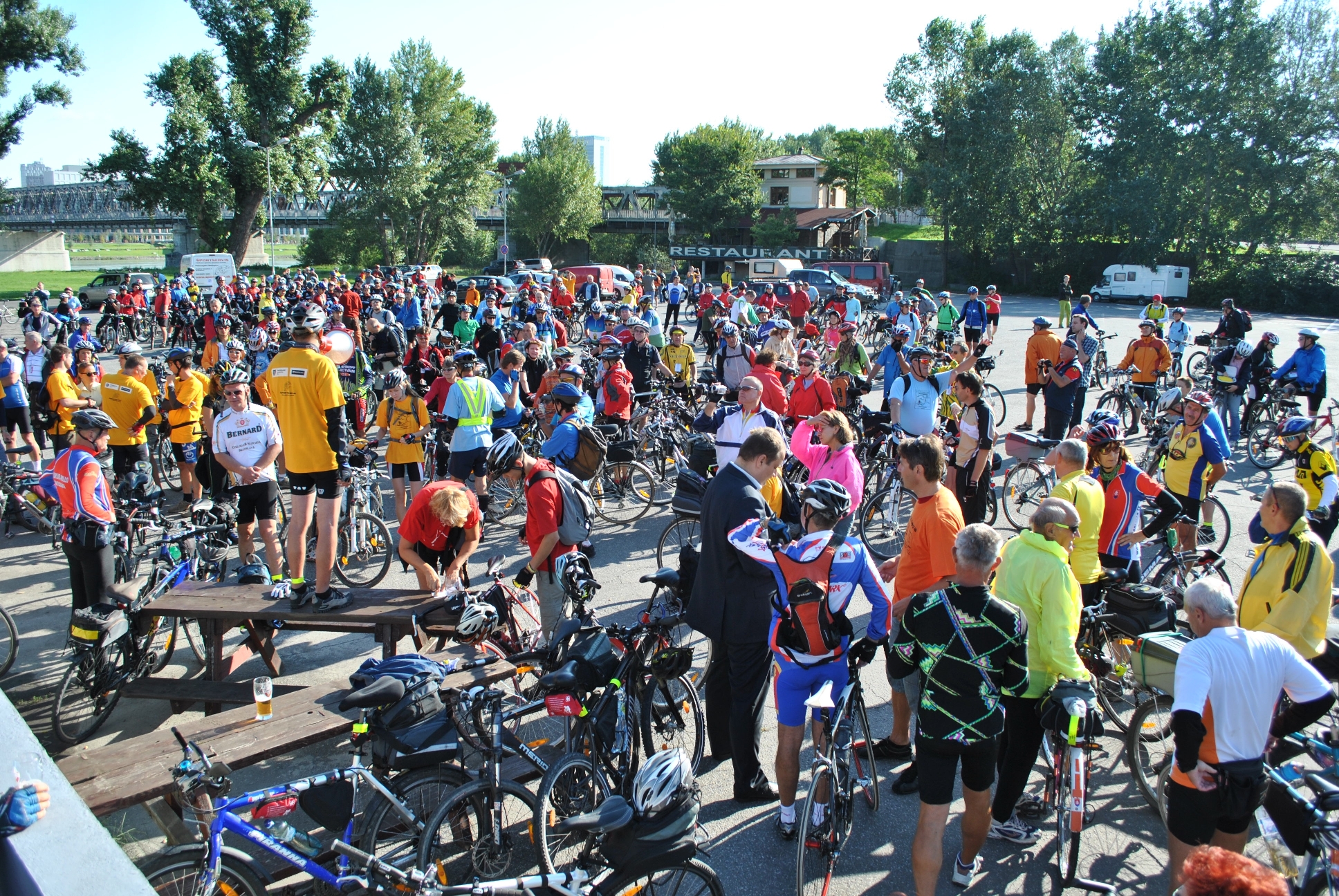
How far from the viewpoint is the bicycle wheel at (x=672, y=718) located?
4.45 metres

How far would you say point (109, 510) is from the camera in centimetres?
590

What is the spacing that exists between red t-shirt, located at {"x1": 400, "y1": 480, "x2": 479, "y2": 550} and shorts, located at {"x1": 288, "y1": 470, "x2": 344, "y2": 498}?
0.74 meters

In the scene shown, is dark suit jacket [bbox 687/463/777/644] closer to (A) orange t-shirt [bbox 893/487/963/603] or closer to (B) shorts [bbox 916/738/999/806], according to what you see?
(A) orange t-shirt [bbox 893/487/963/603]

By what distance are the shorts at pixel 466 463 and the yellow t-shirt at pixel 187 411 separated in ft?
10.7

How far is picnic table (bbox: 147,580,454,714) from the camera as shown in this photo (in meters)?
5.24

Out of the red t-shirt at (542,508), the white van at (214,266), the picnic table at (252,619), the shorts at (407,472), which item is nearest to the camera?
the red t-shirt at (542,508)

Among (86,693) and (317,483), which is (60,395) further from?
(317,483)

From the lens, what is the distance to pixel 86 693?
5410 mm

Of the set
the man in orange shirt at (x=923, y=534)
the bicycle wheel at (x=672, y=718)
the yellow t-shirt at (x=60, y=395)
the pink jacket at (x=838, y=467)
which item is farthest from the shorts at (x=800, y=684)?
the yellow t-shirt at (x=60, y=395)

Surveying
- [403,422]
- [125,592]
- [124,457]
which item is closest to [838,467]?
[403,422]

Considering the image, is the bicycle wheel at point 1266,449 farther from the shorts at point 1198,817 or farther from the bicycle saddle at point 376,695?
the bicycle saddle at point 376,695

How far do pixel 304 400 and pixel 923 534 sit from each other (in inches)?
160

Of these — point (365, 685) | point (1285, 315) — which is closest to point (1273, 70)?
point (1285, 315)

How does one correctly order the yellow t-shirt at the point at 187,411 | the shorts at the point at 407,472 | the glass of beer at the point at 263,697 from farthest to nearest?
the yellow t-shirt at the point at 187,411, the shorts at the point at 407,472, the glass of beer at the point at 263,697
